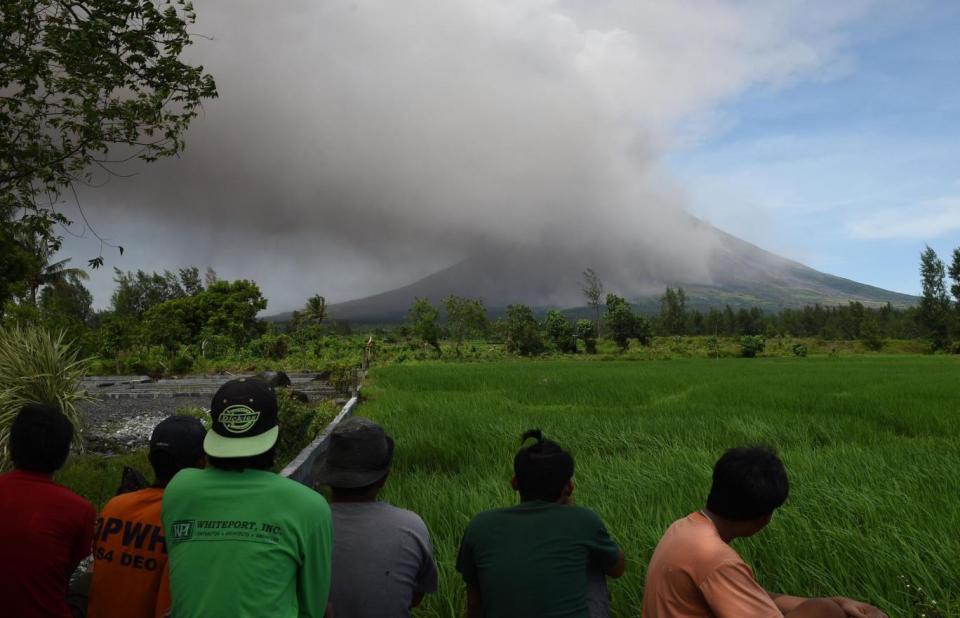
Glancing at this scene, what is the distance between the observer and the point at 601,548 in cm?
229

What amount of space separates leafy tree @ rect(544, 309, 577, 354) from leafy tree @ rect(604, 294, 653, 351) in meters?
4.92

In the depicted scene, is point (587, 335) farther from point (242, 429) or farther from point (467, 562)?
point (242, 429)

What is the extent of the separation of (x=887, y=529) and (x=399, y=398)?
9665mm

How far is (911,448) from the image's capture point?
634cm

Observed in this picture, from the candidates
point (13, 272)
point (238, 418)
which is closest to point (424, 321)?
point (13, 272)

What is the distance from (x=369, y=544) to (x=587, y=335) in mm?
51115

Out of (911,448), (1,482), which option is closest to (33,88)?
(1,482)

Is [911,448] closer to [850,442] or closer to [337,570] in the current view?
[850,442]

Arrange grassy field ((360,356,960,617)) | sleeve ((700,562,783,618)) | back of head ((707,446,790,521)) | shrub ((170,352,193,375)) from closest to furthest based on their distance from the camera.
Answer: sleeve ((700,562,783,618)) < back of head ((707,446,790,521)) < grassy field ((360,356,960,617)) < shrub ((170,352,193,375))

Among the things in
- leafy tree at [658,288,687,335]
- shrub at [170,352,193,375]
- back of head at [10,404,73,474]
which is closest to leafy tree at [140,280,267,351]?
shrub at [170,352,193,375]

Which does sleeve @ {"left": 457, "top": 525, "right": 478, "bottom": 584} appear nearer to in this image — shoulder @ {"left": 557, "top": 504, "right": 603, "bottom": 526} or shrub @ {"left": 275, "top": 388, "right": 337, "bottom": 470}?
shoulder @ {"left": 557, "top": 504, "right": 603, "bottom": 526}

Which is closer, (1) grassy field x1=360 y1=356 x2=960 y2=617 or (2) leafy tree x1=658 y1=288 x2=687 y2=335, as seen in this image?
(1) grassy field x1=360 y1=356 x2=960 y2=617

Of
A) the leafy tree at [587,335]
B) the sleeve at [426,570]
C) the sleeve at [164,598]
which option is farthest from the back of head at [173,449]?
the leafy tree at [587,335]

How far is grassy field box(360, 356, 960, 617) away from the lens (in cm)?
326
